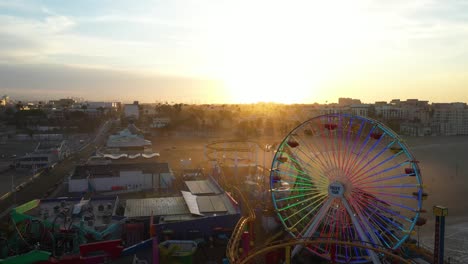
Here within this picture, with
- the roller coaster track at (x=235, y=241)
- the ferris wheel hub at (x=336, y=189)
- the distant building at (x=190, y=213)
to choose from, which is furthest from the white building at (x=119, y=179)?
the ferris wheel hub at (x=336, y=189)

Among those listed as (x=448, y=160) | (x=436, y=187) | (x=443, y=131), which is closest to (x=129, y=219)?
(x=436, y=187)

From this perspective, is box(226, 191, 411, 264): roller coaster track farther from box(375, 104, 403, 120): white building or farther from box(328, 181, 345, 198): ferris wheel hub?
box(375, 104, 403, 120): white building

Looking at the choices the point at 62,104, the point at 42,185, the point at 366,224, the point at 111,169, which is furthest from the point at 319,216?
the point at 62,104

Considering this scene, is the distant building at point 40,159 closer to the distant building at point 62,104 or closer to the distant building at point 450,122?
the distant building at point 450,122

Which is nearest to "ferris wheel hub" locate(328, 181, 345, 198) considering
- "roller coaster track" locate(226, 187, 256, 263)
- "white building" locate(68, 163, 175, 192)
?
"roller coaster track" locate(226, 187, 256, 263)

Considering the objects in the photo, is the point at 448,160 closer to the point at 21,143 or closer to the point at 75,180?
the point at 75,180

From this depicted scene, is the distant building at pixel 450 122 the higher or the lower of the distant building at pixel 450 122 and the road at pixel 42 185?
the higher

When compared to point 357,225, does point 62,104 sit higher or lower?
higher

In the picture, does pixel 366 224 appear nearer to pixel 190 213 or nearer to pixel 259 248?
pixel 259 248
